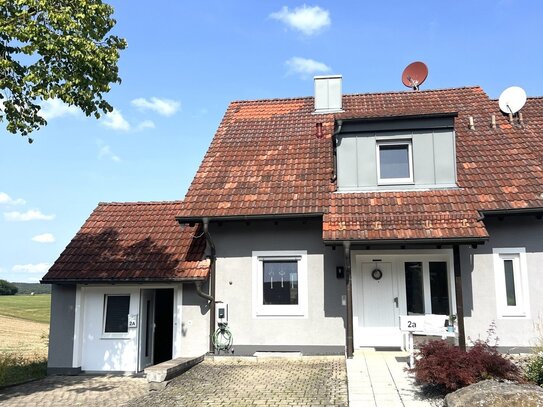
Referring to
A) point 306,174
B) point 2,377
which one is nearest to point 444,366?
Answer: point 306,174

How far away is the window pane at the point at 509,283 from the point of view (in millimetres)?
11773

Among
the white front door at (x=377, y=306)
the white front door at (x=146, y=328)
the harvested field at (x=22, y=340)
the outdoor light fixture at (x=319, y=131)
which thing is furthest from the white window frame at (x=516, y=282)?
the harvested field at (x=22, y=340)

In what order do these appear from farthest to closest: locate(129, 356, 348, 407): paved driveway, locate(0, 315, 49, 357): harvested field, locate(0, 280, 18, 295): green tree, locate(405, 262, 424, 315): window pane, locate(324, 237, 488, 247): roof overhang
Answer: locate(0, 280, 18, 295): green tree
locate(0, 315, 49, 357): harvested field
locate(405, 262, 424, 315): window pane
locate(324, 237, 488, 247): roof overhang
locate(129, 356, 348, 407): paved driveway

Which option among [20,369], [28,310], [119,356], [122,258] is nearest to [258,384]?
[119,356]

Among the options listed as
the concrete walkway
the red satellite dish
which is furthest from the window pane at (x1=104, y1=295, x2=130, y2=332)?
the red satellite dish

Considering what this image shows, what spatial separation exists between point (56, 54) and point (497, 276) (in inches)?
443

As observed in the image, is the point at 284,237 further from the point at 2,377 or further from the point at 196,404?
the point at 2,377

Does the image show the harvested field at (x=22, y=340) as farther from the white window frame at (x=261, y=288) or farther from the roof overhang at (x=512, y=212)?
the roof overhang at (x=512, y=212)

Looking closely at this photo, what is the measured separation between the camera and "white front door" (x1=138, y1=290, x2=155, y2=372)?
13758mm

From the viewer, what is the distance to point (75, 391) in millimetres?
10875

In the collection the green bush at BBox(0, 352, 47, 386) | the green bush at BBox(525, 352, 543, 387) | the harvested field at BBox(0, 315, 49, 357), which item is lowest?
the harvested field at BBox(0, 315, 49, 357)

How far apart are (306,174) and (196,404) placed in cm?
715

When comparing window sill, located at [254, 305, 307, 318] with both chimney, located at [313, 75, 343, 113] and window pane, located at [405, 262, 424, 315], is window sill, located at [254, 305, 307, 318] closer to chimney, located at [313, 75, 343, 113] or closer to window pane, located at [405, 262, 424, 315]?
window pane, located at [405, 262, 424, 315]

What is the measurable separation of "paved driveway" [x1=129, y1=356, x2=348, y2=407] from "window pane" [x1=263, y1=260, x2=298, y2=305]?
5.12 ft
